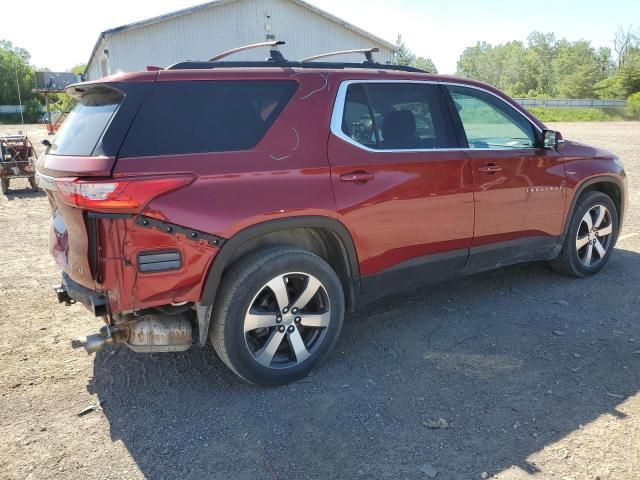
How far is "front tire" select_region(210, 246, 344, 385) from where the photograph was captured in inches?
121

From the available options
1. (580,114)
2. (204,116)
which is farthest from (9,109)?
(204,116)

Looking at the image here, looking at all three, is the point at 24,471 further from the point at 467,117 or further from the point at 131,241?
the point at 467,117

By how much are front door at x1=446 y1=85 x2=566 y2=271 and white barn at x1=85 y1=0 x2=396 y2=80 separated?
17.7 metres

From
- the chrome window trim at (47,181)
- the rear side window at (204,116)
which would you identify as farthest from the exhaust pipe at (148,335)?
the rear side window at (204,116)

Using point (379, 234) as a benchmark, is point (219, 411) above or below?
below

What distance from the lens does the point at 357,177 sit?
339 centimetres

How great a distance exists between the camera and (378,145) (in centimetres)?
356

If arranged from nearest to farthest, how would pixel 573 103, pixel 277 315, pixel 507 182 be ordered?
1. pixel 277 315
2. pixel 507 182
3. pixel 573 103

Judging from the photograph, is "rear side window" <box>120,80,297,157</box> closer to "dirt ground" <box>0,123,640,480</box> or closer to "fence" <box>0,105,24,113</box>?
"dirt ground" <box>0,123,640,480</box>

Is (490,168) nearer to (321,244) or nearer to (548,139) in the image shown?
(548,139)

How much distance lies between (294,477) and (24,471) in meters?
1.35

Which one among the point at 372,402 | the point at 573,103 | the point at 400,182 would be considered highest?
the point at 573,103

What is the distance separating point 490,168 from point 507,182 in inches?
9.1

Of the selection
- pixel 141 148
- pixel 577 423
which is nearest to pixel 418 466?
pixel 577 423
